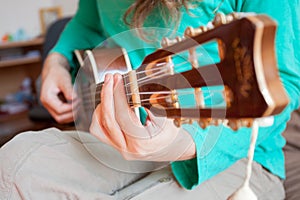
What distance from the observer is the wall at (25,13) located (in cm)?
267

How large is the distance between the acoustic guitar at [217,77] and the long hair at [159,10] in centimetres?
9

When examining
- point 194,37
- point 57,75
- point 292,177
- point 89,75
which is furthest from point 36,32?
point 194,37

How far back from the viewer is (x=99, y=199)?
22.8 inches

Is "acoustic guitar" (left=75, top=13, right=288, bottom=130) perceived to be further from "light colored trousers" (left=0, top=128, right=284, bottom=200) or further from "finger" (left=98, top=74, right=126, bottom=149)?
"light colored trousers" (left=0, top=128, right=284, bottom=200)

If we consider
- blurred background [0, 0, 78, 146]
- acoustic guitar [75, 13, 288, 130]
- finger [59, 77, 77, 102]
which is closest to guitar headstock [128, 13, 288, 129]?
acoustic guitar [75, 13, 288, 130]

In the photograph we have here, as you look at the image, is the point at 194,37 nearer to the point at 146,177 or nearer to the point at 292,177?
the point at 146,177

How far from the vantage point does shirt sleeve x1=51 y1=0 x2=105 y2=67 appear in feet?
3.29

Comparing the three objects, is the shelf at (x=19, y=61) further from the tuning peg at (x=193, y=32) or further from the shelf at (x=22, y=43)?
the tuning peg at (x=193, y=32)

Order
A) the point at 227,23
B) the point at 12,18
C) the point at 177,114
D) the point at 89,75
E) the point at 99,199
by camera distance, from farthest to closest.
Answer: the point at 12,18, the point at 89,75, the point at 99,199, the point at 177,114, the point at 227,23

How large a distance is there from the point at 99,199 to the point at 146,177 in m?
0.11

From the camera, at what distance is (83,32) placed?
103cm

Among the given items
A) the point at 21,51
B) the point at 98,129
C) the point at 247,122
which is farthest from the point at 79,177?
the point at 21,51

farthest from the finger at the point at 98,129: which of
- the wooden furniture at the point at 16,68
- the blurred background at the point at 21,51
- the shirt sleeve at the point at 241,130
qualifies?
the blurred background at the point at 21,51

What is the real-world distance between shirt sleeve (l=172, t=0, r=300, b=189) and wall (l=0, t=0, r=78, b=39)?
90.2 inches
